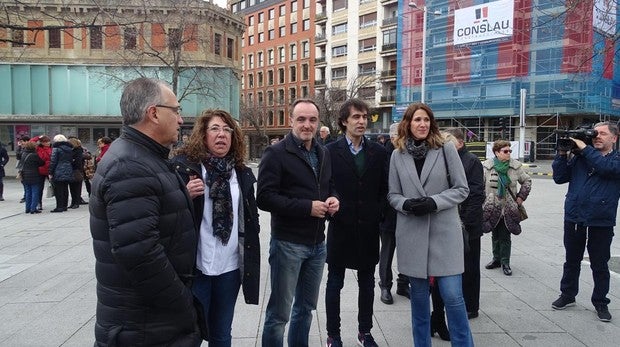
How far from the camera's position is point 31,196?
11.2 metres

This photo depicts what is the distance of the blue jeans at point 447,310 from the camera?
3186mm

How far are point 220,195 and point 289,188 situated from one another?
1.76 feet

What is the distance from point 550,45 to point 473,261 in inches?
1424

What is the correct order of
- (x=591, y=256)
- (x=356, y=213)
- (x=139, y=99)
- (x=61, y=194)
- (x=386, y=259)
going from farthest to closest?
(x=61, y=194)
(x=386, y=259)
(x=591, y=256)
(x=356, y=213)
(x=139, y=99)

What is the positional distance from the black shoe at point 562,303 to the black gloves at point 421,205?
98.0 inches

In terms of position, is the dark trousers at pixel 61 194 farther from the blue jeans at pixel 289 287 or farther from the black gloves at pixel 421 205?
the black gloves at pixel 421 205

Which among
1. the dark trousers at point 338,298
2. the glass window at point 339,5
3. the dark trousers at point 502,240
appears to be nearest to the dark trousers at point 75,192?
the dark trousers at point 338,298

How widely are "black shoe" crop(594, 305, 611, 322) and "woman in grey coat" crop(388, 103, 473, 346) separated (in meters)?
2.00

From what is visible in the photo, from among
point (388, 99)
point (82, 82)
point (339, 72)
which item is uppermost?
point (339, 72)

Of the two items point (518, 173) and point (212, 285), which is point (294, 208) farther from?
point (518, 173)

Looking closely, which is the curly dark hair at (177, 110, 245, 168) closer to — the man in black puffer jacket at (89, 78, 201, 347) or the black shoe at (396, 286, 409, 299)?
the man in black puffer jacket at (89, 78, 201, 347)

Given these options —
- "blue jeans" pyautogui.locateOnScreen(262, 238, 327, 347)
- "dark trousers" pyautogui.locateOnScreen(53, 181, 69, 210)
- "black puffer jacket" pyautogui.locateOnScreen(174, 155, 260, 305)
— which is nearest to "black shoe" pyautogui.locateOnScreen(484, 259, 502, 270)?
"blue jeans" pyautogui.locateOnScreen(262, 238, 327, 347)

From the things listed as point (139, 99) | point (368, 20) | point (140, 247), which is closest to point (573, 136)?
point (139, 99)

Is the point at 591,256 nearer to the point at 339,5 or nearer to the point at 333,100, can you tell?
the point at 333,100
